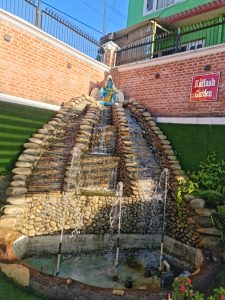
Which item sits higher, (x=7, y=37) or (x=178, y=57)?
(x=178, y=57)

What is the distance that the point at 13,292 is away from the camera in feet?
13.8

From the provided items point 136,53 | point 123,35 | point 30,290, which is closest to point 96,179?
point 30,290

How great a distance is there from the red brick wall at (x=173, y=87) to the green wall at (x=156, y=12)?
207 inches

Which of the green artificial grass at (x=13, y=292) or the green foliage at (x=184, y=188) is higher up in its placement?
the green foliage at (x=184, y=188)

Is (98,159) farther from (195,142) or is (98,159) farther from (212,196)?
(212,196)

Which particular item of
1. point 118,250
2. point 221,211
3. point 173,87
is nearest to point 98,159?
point 118,250

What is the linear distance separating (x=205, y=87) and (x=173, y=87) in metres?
1.32

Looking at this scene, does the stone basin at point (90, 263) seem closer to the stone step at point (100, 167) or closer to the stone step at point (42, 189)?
the stone step at point (42, 189)

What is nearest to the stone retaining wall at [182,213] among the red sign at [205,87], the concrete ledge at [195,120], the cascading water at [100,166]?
the concrete ledge at [195,120]

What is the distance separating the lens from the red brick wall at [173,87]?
857 centimetres

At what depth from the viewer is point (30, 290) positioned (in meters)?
4.27

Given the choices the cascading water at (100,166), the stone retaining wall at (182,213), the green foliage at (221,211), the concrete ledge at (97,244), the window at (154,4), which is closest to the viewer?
the concrete ledge at (97,244)

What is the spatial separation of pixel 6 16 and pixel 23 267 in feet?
23.4

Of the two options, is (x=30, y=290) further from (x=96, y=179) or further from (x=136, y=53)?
(x=136, y=53)
